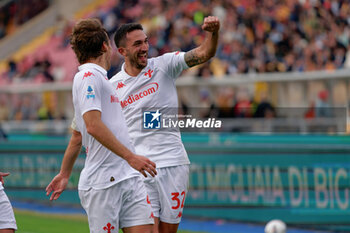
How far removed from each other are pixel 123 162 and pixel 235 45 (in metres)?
13.7

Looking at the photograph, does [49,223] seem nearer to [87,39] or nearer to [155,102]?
[155,102]

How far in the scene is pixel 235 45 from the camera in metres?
18.5

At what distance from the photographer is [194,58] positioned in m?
6.16

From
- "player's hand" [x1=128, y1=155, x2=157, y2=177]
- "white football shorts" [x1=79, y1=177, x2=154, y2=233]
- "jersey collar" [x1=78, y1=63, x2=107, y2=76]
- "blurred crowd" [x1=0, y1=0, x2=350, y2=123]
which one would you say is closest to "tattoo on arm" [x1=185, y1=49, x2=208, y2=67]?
"jersey collar" [x1=78, y1=63, x2=107, y2=76]

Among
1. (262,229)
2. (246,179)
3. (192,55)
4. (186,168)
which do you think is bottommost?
(262,229)

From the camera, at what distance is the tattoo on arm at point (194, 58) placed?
20.0 ft

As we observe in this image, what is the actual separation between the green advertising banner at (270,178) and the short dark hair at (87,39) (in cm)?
577

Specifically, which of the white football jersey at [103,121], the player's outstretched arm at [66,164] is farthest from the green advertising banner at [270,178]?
the white football jersey at [103,121]

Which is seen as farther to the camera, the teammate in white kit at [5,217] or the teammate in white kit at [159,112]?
the teammate in white kit at [159,112]

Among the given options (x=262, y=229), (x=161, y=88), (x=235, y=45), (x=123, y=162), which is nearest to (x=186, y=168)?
(x=161, y=88)

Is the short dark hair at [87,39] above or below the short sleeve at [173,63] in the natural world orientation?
above

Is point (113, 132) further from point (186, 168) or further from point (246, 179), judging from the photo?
point (246, 179)

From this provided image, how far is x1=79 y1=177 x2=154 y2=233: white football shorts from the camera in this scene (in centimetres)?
491

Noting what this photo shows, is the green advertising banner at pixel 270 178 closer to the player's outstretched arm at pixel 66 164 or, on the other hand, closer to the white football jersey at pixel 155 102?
the white football jersey at pixel 155 102
